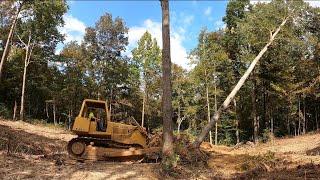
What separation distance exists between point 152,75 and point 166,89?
36.8 m

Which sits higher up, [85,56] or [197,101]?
[85,56]

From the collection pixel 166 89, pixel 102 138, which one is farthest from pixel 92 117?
pixel 166 89

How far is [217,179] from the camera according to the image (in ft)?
39.6

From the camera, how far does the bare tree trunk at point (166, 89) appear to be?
513 inches

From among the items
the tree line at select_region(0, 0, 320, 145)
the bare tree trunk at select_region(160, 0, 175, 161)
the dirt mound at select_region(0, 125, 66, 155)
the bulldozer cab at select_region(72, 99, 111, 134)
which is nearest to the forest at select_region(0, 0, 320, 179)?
the tree line at select_region(0, 0, 320, 145)

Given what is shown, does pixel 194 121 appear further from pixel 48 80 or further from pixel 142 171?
pixel 142 171

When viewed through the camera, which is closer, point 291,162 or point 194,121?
point 291,162

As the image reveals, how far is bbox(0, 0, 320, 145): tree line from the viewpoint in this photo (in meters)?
38.6

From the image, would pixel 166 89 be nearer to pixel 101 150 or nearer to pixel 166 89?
pixel 166 89

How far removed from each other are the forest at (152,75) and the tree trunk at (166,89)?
22089 millimetres

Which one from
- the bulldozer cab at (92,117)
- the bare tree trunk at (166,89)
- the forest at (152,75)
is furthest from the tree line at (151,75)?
the bare tree trunk at (166,89)

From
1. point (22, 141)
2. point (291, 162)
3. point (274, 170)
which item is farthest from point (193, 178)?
point (22, 141)

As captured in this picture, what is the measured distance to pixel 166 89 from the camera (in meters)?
13.4

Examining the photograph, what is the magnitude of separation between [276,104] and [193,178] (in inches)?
1354
